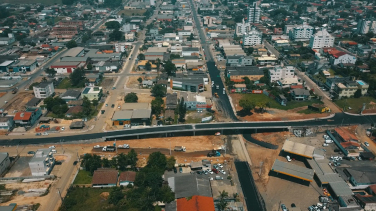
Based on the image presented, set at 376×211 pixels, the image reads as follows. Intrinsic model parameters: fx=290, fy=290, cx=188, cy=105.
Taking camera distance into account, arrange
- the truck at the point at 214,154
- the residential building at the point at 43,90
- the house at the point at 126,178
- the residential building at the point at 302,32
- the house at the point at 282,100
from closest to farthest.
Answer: the house at the point at 126,178
the truck at the point at 214,154
the house at the point at 282,100
the residential building at the point at 43,90
the residential building at the point at 302,32

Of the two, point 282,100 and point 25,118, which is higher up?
point 25,118

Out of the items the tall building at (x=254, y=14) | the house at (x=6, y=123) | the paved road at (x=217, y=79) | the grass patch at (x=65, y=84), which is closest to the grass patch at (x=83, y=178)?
the house at (x=6, y=123)

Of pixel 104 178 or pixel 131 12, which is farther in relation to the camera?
pixel 131 12

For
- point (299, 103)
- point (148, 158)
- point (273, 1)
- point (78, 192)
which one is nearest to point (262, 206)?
point (148, 158)

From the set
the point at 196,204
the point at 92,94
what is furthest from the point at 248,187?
the point at 92,94

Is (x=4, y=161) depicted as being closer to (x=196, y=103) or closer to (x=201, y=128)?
(x=201, y=128)

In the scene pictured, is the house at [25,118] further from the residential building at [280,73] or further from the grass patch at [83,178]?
the residential building at [280,73]
